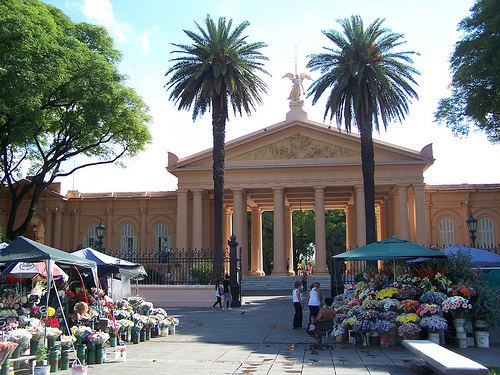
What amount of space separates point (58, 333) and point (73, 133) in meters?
23.4

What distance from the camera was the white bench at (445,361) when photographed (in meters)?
7.89

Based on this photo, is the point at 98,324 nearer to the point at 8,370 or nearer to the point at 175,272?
the point at 8,370

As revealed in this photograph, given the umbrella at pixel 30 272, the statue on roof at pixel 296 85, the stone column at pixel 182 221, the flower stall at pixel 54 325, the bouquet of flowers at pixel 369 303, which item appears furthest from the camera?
the statue on roof at pixel 296 85

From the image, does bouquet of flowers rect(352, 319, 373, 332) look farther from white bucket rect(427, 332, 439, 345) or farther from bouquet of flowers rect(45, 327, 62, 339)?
bouquet of flowers rect(45, 327, 62, 339)

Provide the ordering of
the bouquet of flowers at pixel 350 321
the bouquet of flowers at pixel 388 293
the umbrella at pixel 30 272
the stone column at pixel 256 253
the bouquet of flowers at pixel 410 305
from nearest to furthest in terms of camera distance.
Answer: the bouquet of flowers at pixel 410 305
the bouquet of flowers at pixel 350 321
the bouquet of flowers at pixel 388 293
the umbrella at pixel 30 272
the stone column at pixel 256 253

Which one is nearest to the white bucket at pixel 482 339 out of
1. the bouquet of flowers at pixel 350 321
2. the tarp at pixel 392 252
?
the tarp at pixel 392 252

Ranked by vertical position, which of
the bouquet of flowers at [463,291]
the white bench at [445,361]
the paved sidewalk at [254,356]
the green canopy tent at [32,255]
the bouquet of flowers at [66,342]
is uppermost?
the green canopy tent at [32,255]

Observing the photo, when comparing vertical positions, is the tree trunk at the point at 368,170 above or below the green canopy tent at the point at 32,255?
above

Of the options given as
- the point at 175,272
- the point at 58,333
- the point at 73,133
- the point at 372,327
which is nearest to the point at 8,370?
the point at 58,333

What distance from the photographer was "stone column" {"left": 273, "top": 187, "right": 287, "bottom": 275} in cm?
4019

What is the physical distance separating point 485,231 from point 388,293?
104 feet

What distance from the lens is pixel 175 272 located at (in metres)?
28.1

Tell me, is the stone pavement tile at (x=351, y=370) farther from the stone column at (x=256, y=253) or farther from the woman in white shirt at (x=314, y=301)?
the stone column at (x=256, y=253)

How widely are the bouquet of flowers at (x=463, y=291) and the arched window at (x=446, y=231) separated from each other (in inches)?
1232
